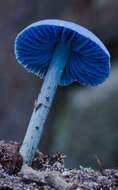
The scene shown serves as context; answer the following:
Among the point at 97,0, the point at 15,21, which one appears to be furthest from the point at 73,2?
the point at 15,21

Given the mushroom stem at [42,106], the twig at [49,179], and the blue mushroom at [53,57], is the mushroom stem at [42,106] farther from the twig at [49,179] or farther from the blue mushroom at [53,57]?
the twig at [49,179]

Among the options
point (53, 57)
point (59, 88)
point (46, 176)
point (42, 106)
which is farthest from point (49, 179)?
point (59, 88)

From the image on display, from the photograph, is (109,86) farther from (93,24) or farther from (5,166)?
(5,166)

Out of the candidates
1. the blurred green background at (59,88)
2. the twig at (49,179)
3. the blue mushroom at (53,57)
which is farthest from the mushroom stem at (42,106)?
the blurred green background at (59,88)

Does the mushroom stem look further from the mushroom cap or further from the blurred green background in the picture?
the blurred green background

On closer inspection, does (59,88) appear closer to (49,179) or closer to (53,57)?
(53,57)
